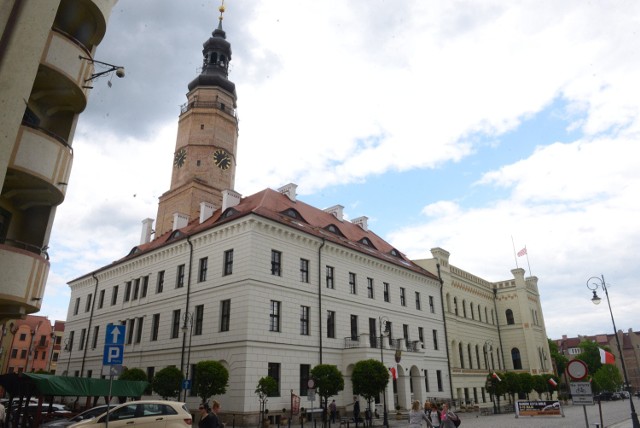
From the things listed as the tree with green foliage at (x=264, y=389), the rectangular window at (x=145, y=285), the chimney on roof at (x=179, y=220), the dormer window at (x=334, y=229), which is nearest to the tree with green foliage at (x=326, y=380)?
the tree with green foliage at (x=264, y=389)

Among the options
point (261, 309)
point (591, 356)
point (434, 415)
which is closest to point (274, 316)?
point (261, 309)

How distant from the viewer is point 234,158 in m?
48.8

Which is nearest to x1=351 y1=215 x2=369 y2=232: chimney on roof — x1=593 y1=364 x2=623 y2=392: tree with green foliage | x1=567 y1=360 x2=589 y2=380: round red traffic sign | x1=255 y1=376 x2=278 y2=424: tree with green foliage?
x1=255 y1=376 x2=278 y2=424: tree with green foliage

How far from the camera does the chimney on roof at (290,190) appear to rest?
39.1m

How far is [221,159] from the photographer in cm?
4653

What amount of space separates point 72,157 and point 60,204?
1.59 metres

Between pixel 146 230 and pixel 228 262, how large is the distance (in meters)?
19.3

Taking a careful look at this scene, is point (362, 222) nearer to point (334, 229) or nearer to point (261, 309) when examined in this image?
point (334, 229)

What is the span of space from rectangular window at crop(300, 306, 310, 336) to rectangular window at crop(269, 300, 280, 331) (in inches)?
82.6

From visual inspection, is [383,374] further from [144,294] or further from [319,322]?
[144,294]

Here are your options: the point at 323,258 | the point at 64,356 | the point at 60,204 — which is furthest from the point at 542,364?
the point at 60,204

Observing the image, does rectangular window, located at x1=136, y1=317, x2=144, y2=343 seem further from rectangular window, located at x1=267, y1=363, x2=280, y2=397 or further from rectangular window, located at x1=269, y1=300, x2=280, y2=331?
rectangular window, located at x1=267, y1=363, x2=280, y2=397

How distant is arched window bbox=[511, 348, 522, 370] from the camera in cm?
5506

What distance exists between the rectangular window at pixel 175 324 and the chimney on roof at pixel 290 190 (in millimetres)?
13335
